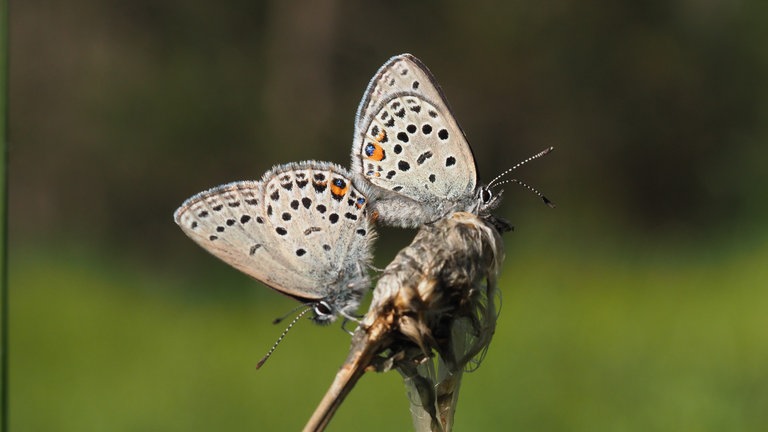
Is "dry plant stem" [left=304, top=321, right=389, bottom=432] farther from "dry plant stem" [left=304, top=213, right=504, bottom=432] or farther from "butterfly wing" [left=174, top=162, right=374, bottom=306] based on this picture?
"butterfly wing" [left=174, top=162, right=374, bottom=306]

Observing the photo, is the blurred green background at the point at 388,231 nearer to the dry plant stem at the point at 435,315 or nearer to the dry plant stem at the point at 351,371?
the dry plant stem at the point at 435,315

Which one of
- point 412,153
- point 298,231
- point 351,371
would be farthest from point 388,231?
point 351,371

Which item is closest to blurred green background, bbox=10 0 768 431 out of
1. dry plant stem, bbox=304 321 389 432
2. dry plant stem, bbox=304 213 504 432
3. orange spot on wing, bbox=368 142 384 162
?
orange spot on wing, bbox=368 142 384 162

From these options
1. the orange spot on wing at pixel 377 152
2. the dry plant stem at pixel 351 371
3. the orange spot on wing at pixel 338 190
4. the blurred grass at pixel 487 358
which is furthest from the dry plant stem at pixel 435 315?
the blurred grass at pixel 487 358

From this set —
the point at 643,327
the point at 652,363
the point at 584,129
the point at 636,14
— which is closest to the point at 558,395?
the point at 652,363

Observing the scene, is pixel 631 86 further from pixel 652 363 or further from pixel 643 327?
pixel 652 363

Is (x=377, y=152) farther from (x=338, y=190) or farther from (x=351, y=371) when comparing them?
(x=351, y=371)

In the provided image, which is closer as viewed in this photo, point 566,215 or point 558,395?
point 558,395
